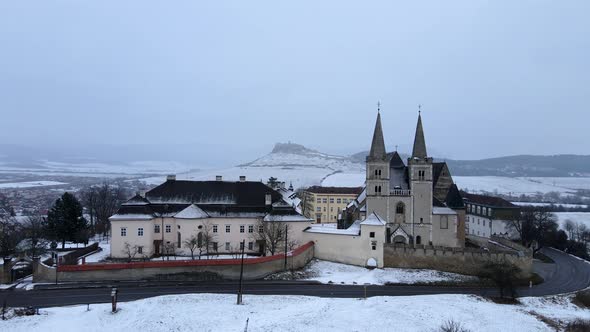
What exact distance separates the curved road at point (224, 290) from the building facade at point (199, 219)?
11014 millimetres

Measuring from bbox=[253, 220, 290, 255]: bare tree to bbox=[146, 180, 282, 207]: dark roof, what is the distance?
13.4 feet

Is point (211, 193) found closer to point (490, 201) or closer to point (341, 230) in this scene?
point (341, 230)

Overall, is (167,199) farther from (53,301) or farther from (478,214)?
(478,214)

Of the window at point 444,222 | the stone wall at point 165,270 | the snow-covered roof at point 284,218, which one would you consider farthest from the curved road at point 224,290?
the window at point 444,222

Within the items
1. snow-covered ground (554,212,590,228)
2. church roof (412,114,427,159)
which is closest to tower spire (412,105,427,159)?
church roof (412,114,427,159)

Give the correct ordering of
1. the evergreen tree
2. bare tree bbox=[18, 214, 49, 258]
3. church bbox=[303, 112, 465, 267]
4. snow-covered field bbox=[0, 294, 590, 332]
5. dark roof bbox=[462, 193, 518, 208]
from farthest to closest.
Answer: dark roof bbox=[462, 193, 518, 208] < church bbox=[303, 112, 465, 267] < the evergreen tree < bare tree bbox=[18, 214, 49, 258] < snow-covered field bbox=[0, 294, 590, 332]

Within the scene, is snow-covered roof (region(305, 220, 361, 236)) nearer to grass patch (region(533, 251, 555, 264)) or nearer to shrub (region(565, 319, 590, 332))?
shrub (region(565, 319, 590, 332))

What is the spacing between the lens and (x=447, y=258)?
47.6 meters

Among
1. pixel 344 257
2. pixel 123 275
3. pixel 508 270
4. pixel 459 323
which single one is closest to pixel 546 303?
pixel 508 270

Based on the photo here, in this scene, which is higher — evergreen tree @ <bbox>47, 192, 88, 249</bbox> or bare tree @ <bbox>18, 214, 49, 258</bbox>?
evergreen tree @ <bbox>47, 192, 88, 249</bbox>

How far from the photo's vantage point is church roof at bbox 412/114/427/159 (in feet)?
179

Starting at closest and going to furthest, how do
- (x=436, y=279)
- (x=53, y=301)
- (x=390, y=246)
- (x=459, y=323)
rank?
(x=459, y=323) → (x=53, y=301) → (x=436, y=279) → (x=390, y=246)

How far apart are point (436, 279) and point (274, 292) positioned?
1734 centimetres

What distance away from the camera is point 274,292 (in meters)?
38.1
